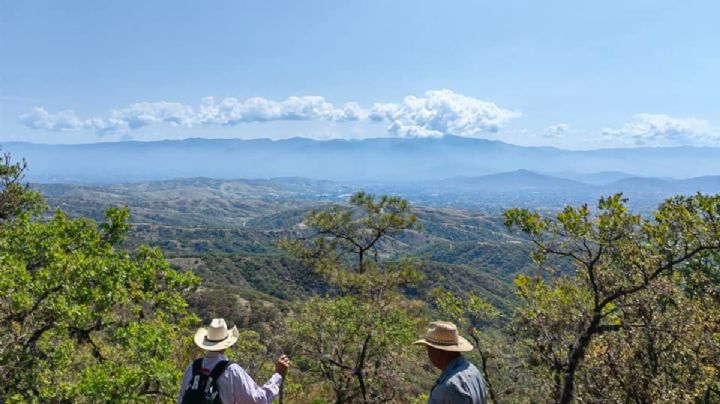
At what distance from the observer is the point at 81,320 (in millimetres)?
9531

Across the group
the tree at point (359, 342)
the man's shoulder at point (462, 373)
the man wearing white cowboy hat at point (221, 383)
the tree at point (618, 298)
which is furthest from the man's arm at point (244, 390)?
the tree at point (359, 342)

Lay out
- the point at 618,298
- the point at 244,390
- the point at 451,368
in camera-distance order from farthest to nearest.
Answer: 1. the point at 618,298
2. the point at 244,390
3. the point at 451,368

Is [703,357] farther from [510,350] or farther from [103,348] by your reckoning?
[103,348]

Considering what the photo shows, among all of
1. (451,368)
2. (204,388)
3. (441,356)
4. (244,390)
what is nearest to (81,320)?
(204,388)

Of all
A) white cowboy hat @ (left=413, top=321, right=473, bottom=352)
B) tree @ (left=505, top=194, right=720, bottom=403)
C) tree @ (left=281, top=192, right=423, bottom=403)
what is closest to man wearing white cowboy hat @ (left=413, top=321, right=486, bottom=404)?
white cowboy hat @ (left=413, top=321, right=473, bottom=352)

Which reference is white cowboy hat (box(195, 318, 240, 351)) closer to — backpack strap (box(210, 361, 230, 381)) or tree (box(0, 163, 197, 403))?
backpack strap (box(210, 361, 230, 381))

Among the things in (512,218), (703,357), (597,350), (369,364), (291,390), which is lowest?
(291,390)

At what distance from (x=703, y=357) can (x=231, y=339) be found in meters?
8.86

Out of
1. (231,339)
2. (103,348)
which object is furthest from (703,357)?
(103,348)

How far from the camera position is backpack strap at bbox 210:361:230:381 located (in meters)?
5.70

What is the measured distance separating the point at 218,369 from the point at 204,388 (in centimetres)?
27

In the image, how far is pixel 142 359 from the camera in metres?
8.21

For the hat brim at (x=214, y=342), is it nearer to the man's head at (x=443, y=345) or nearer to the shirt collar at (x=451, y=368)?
the man's head at (x=443, y=345)

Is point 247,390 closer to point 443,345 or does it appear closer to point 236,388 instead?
point 236,388
